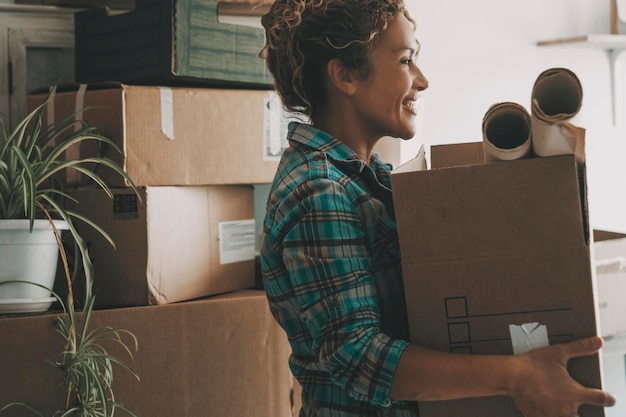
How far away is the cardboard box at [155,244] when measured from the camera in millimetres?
1721

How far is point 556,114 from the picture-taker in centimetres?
96

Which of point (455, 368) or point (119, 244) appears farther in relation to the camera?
point (119, 244)

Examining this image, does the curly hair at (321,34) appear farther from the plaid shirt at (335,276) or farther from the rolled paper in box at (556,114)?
the rolled paper in box at (556,114)

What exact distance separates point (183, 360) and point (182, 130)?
512 mm

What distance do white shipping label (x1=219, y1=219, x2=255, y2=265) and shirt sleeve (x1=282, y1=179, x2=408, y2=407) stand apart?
2.91ft

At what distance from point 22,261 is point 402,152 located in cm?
88

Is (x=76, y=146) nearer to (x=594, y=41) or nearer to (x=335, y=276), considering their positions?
(x=335, y=276)

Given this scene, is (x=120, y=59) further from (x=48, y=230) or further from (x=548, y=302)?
(x=548, y=302)

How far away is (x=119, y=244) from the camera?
1.74m

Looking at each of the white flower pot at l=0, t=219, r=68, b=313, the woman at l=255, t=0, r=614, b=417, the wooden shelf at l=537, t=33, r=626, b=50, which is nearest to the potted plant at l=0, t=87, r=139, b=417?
the white flower pot at l=0, t=219, r=68, b=313

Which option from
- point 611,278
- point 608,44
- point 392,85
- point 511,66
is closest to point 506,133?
point 392,85

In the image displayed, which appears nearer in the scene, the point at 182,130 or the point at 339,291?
the point at 339,291

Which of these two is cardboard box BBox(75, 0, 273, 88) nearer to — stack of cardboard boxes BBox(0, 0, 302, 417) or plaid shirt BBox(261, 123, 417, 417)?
stack of cardboard boxes BBox(0, 0, 302, 417)

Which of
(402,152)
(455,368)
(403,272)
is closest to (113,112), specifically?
(402,152)
